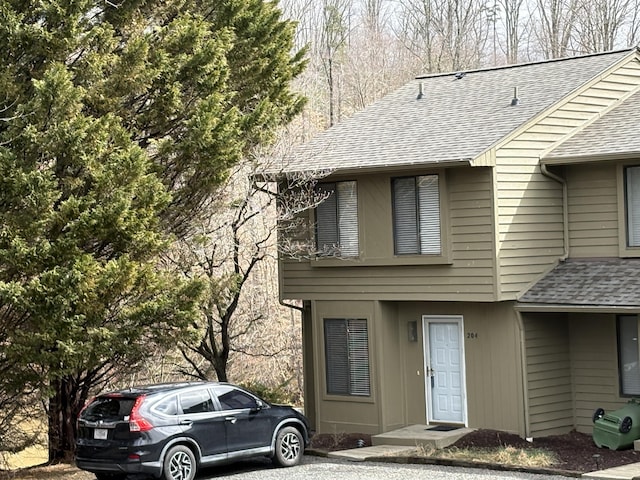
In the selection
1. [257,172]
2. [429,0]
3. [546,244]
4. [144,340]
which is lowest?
[144,340]

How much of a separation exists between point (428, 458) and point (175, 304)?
4.74 m

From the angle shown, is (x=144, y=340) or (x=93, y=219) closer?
(x=93, y=219)

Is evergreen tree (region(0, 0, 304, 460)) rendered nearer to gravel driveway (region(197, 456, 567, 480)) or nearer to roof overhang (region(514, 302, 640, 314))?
gravel driveway (region(197, 456, 567, 480))

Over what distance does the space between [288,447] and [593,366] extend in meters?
5.97

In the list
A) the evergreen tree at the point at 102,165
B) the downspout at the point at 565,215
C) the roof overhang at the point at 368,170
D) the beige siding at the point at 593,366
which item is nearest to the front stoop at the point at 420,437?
the beige siding at the point at 593,366

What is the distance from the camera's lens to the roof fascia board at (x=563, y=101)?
1944 cm

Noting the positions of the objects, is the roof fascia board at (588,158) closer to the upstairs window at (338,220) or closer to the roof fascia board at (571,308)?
the roof fascia board at (571,308)

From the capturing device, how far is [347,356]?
21250 millimetres

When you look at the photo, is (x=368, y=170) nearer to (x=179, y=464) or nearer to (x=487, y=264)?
(x=487, y=264)

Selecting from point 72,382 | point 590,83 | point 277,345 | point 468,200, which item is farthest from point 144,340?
point 277,345

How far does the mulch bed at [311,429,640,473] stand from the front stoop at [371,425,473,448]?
168mm

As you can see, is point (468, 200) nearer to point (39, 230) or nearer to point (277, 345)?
point (39, 230)

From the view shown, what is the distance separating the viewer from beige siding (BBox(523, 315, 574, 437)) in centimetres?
1944

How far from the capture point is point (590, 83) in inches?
827
